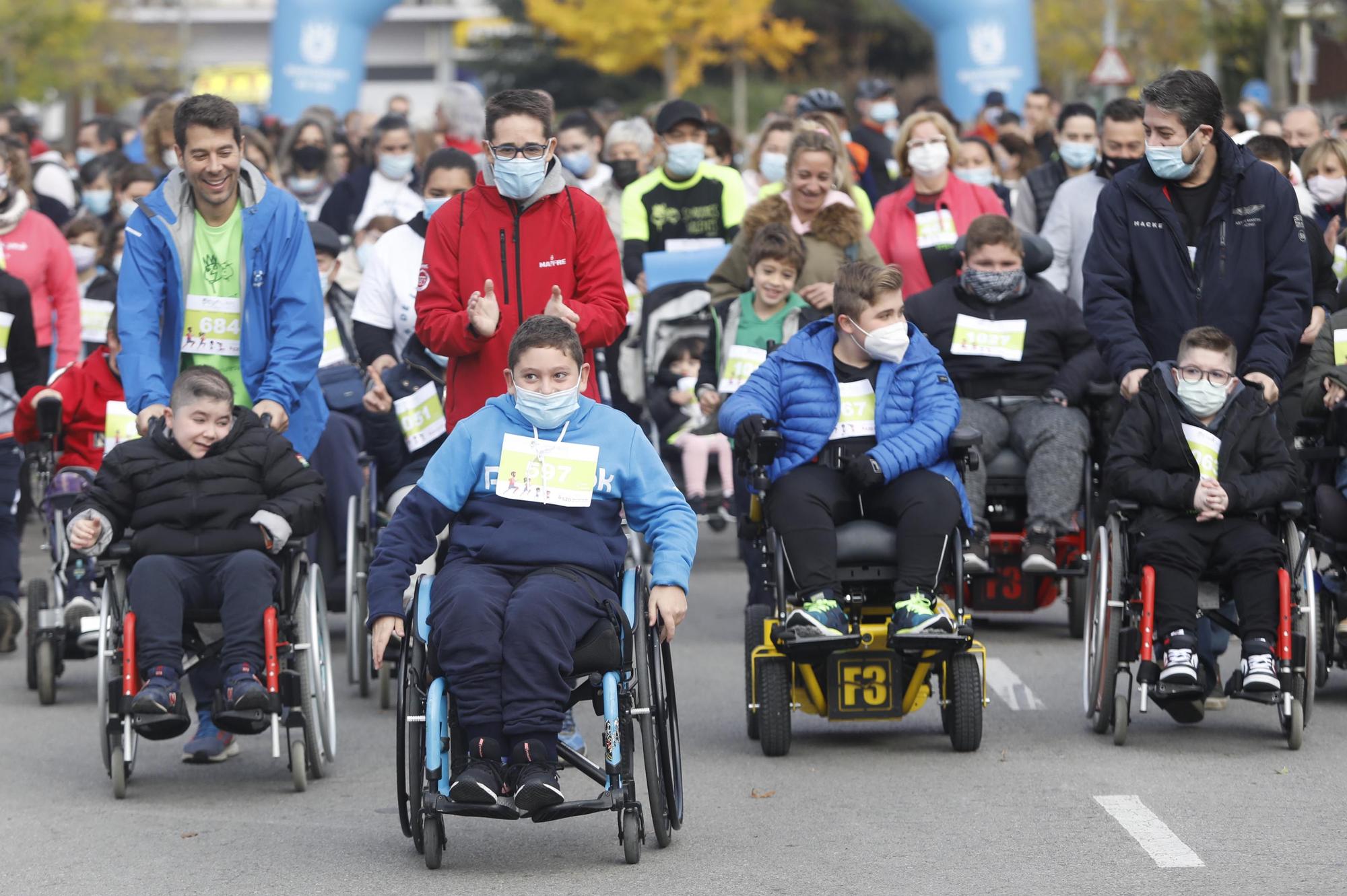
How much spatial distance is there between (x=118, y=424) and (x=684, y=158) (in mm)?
4754

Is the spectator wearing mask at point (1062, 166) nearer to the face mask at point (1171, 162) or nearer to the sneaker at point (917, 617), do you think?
the face mask at point (1171, 162)

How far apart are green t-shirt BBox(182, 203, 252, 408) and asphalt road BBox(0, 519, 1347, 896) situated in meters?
1.51

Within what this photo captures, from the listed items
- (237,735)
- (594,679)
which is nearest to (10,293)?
(237,735)

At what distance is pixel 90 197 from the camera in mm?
17281

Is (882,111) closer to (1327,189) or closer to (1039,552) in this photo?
(1327,189)

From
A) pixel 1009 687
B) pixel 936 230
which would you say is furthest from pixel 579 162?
pixel 1009 687

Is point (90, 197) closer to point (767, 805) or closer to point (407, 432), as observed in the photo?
point (407, 432)

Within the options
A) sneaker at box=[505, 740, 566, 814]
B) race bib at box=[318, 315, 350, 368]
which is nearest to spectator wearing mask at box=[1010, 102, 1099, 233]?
race bib at box=[318, 315, 350, 368]

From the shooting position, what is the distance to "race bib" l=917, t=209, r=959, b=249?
11852 millimetres

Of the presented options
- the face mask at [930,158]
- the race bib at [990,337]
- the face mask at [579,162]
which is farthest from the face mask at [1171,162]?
the face mask at [579,162]

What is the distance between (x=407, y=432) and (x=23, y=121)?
1021 cm

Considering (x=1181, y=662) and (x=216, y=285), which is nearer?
(x=1181, y=662)

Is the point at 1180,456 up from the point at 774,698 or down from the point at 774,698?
up

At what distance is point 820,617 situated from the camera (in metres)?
7.87
